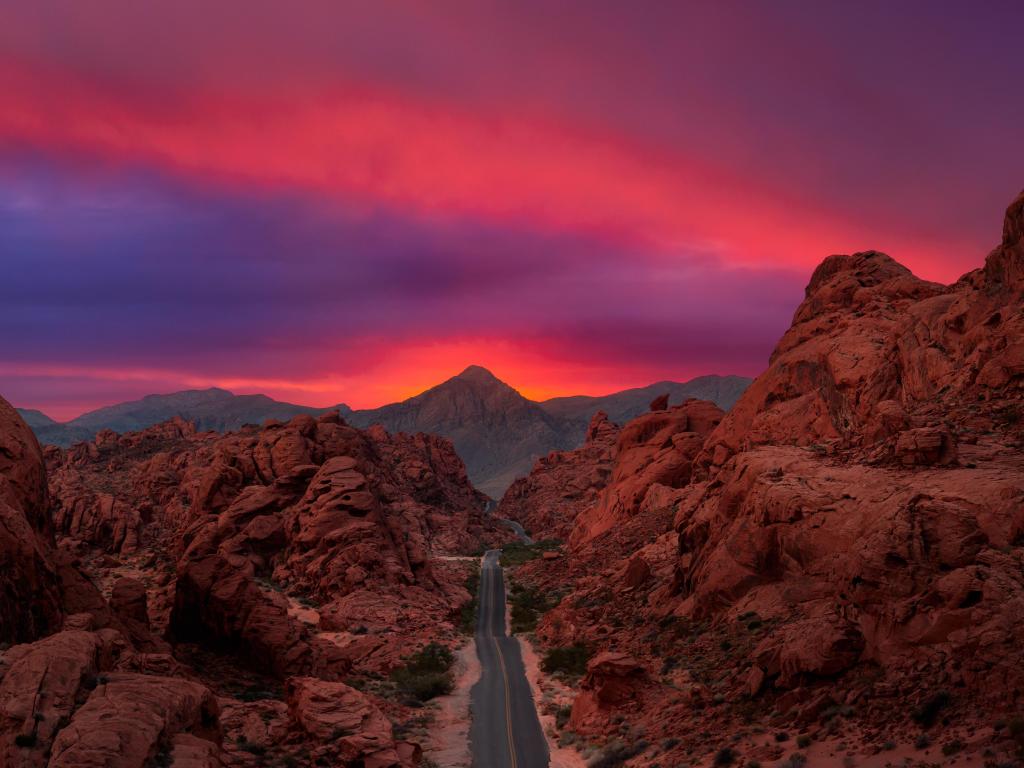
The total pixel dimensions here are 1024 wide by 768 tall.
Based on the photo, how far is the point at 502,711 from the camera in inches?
1543

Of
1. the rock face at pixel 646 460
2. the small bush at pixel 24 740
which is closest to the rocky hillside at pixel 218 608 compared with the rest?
the small bush at pixel 24 740

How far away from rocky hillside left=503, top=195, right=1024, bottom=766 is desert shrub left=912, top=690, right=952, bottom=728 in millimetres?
73

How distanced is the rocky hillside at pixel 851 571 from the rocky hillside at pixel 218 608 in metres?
13.4

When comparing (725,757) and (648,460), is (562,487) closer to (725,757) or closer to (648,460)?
(648,460)

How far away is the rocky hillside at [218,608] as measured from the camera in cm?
1653

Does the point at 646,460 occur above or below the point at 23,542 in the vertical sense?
above

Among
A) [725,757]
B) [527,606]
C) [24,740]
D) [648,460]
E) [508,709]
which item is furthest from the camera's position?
[648,460]

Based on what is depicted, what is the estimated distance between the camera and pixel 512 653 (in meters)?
53.7

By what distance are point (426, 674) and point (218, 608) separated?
579 inches

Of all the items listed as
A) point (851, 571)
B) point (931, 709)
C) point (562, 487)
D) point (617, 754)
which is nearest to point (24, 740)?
point (617, 754)

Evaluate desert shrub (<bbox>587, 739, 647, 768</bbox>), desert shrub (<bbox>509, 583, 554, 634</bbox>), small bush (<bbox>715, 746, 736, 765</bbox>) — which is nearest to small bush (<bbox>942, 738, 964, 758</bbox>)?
small bush (<bbox>715, 746, 736, 765</bbox>)

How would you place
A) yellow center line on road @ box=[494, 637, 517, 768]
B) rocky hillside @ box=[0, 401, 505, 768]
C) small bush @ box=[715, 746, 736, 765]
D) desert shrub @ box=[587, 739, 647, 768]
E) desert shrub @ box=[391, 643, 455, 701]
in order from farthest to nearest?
1. desert shrub @ box=[391, 643, 455, 701]
2. yellow center line on road @ box=[494, 637, 517, 768]
3. desert shrub @ box=[587, 739, 647, 768]
4. small bush @ box=[715, 746, 736, 765]
5. rocky hillside @ box=[0, 401, 505, 768]

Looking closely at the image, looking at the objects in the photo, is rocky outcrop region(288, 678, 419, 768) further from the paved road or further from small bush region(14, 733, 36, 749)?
small bush region(14, 733, 36, 749)

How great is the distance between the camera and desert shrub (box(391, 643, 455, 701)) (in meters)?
41.2
